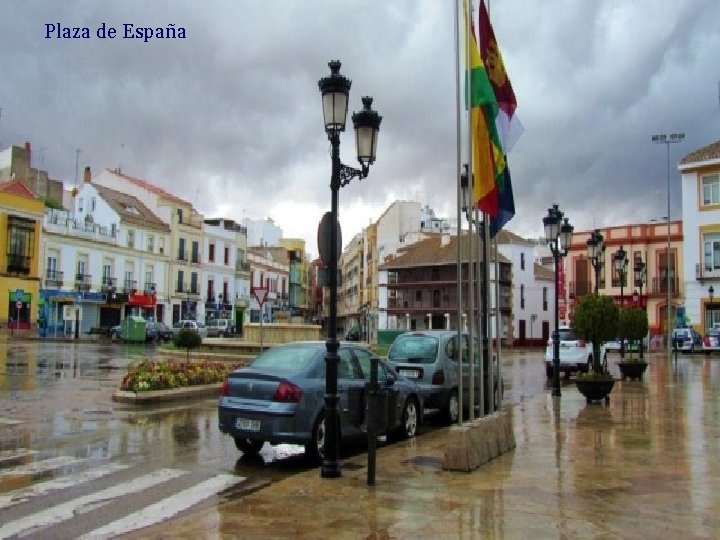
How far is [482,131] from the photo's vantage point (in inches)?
370

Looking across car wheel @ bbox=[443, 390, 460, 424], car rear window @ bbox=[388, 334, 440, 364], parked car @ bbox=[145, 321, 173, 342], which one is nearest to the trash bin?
parked car @ bbox=[145, 321, 173, 342]

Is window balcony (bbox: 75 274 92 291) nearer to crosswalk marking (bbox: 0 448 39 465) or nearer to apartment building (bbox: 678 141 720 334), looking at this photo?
apartment building (bbox: 678 141 720 334)

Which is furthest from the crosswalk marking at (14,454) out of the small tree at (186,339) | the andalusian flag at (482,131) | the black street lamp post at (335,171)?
the small tree at (186,339)

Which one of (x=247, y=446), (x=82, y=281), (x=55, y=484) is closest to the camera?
(x=55, y=484)

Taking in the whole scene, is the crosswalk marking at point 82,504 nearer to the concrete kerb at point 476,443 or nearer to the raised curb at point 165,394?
the concrete kerb at point 476,443

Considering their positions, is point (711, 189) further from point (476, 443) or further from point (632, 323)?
point (476, 443)

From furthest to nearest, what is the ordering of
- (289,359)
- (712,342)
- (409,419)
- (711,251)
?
1. (711,251)
2. (712,342)
3. (409,419)
4. (289,359)

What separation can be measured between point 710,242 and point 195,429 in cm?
4721

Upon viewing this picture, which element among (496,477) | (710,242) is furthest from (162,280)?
(496,477)

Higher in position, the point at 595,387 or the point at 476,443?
the point at 595,387

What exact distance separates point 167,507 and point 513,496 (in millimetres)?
3429

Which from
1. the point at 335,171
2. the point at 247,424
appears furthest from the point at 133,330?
the point at 335,171

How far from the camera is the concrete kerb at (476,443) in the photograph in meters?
8.55

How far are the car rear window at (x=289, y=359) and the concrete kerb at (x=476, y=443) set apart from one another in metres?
2.17
